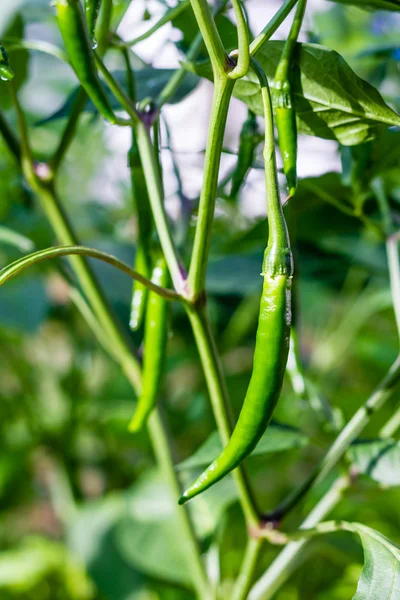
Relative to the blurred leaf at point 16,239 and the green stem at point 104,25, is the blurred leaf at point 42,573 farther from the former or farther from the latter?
the green stem at point 104,25

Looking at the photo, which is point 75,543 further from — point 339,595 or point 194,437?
point 339,595

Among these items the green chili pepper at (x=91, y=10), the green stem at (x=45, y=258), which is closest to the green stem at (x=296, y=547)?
the green stem at (x=45, y=258)

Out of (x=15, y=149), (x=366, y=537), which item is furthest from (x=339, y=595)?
(x=15, y=149)

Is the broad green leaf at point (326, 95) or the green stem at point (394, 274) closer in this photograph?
the broad green leaf at point (326, 95)

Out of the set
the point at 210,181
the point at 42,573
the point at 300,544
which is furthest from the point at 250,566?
the point at 42,573

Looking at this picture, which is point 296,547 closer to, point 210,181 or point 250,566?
point 250,566
